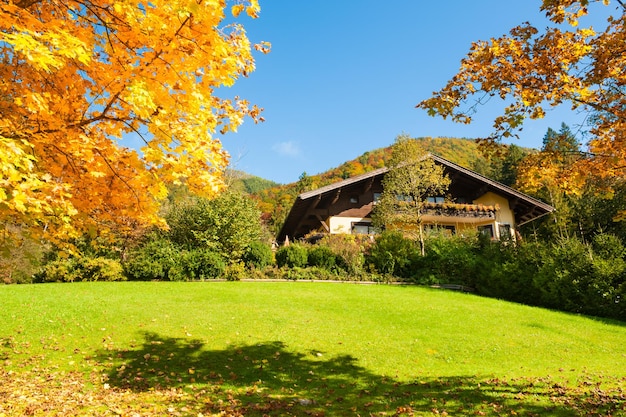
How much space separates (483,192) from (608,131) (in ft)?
77.0

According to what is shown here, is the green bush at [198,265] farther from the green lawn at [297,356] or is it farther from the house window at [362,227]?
the house window at [362,227]

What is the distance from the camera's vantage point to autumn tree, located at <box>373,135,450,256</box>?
21.3 metres

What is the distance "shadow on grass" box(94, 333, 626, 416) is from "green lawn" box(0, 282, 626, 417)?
33mm

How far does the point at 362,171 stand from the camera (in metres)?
59.9

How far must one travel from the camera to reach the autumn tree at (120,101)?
140 inches

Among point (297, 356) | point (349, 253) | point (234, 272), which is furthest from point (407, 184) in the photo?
point (297, 356)

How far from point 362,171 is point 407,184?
3849 centimetres

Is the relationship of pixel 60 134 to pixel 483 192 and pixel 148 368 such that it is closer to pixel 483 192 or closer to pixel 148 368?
pixel 148 368

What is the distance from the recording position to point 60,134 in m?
3.99

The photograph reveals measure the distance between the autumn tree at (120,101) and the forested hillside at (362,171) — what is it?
137 ft

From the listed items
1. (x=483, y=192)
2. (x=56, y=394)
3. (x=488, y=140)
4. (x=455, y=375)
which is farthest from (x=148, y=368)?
(x=483, y=192)

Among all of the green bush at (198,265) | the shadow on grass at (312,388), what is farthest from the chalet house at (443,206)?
the shadow on grass at (312,388)

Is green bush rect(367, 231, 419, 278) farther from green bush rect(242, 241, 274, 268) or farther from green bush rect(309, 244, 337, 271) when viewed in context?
green bush rect(242, 241, 274, 268)

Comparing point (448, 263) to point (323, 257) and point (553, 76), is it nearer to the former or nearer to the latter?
point (323, 257)
